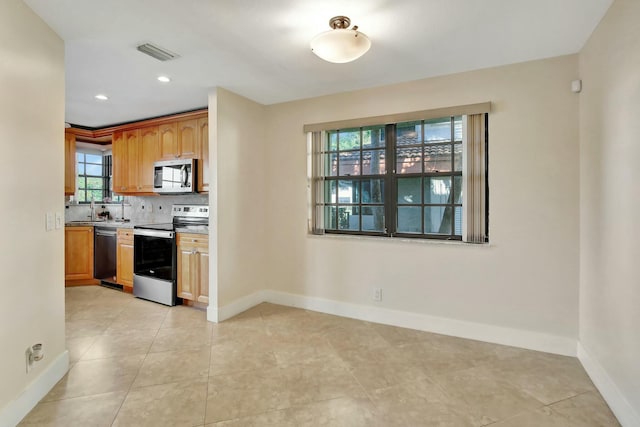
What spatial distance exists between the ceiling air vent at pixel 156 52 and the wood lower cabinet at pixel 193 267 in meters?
1.84

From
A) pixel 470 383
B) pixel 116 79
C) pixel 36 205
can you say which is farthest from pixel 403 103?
pixel 36 205

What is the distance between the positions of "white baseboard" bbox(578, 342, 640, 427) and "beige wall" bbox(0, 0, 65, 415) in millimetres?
3385

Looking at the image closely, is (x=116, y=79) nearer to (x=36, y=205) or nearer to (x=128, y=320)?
(x=36, y=205)

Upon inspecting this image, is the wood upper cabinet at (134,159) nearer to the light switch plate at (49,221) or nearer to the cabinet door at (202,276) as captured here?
the cabinet door at (202,276)

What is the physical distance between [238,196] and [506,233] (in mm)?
2725

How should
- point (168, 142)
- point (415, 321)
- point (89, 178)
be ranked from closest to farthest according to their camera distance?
point (415, 321), point (168, 142), point (89, 178)

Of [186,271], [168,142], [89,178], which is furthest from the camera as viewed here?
[89,178]

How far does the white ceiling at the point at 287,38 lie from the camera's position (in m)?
1.96

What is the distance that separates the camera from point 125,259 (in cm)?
433

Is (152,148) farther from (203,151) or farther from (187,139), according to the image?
(203,151)

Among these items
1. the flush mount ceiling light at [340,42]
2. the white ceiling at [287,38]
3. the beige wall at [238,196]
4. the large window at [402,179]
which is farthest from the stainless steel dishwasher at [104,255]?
the flush mount ceiling light at [340,42]

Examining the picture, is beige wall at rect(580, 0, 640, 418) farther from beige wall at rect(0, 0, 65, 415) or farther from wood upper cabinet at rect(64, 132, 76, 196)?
wood upper cabinet at rect(64, 132, 76, 196)

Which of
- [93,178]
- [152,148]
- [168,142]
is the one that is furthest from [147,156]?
[93,178]

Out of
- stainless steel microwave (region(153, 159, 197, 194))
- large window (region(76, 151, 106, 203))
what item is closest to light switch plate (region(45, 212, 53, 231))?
stainless steel microwave (region(153, 159, 197, 194))
